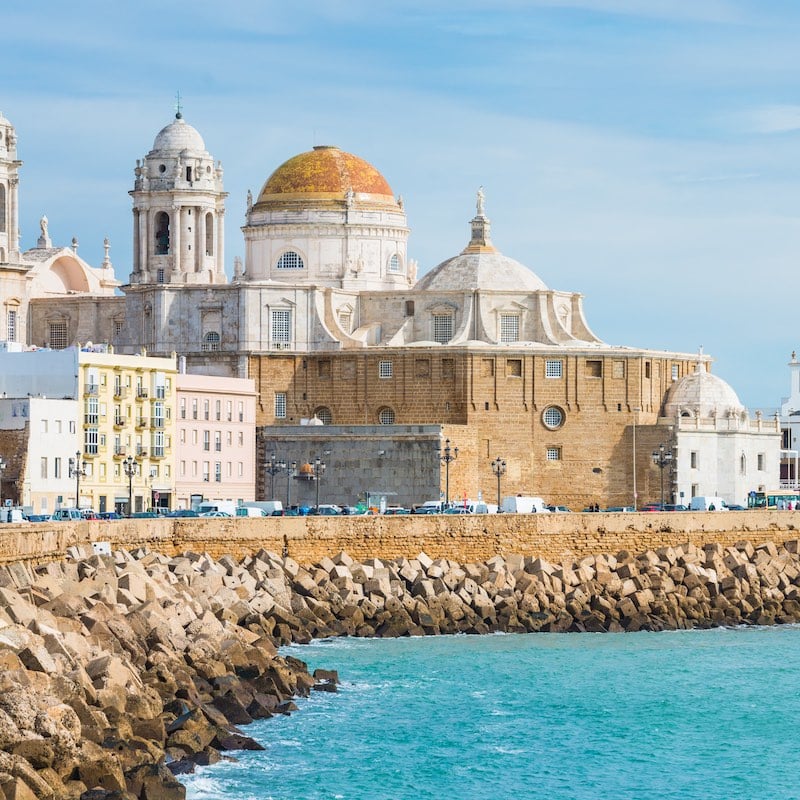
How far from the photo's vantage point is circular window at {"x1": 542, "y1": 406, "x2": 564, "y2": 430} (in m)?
82.5

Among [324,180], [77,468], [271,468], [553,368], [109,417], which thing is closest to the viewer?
[77,468]

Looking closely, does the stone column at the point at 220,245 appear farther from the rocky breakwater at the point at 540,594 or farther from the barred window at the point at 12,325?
the rocky breakwater at the point at 540,594

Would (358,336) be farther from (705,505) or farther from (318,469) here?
(705,505)

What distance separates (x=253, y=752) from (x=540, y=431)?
49.6 m

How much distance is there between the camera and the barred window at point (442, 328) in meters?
87.1

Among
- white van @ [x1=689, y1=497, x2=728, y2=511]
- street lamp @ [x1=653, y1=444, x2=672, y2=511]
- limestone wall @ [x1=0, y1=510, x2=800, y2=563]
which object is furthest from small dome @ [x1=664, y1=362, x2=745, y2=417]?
limestone wall @ [x1=0, y1=510, x2=800, y2=563]

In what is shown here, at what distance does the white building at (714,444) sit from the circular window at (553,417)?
409 cm

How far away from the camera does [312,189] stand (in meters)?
89.2

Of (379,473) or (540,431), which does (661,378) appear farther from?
(379,473)

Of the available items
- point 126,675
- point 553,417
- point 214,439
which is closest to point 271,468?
point 214,439

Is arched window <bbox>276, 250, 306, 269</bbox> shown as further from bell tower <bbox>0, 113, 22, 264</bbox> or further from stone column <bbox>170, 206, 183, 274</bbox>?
bell tower <bbox>0, 113, 22, 264</bbox>

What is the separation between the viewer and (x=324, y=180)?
293 ft

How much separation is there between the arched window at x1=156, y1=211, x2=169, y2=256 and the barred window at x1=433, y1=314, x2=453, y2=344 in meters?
10.6

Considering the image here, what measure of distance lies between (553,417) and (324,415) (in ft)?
27.6
